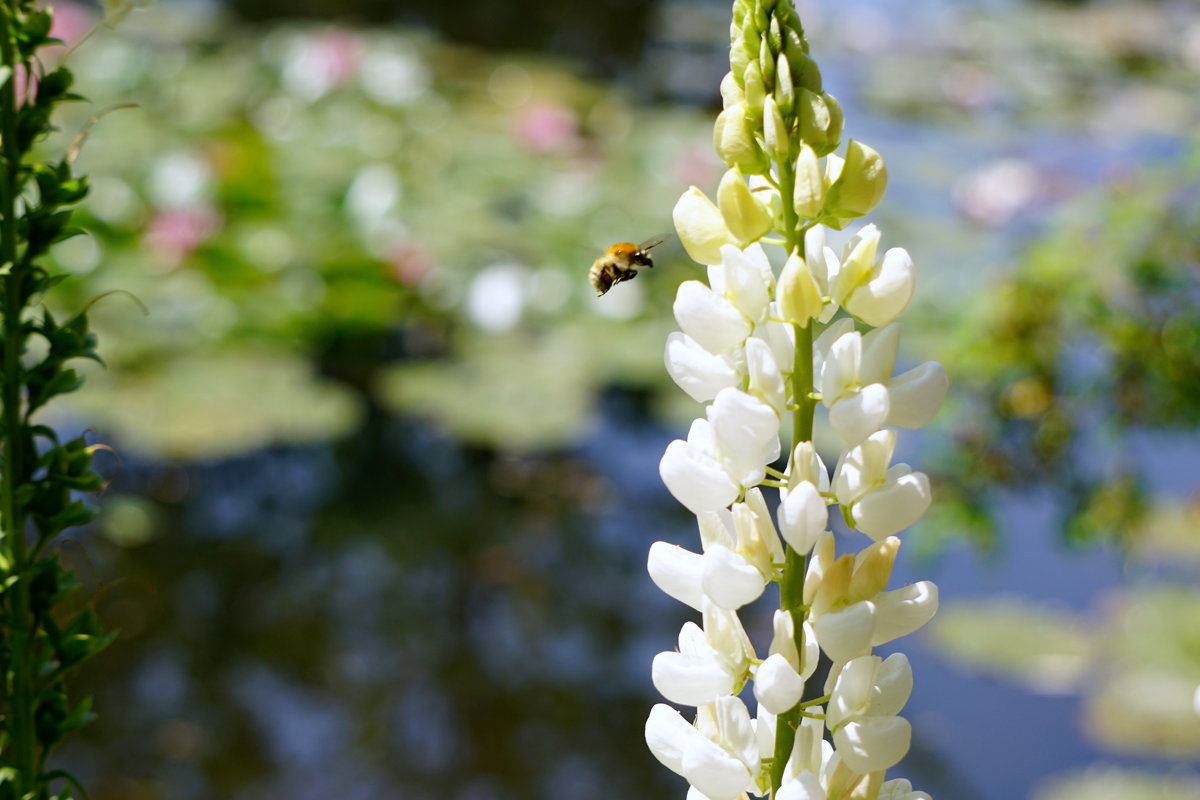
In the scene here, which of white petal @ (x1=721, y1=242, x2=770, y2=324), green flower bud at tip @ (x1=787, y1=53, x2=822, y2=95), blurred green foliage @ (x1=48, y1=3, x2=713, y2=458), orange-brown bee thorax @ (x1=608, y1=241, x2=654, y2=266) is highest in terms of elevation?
blurred green foliage @ (x1=48, y1=3, x2=713, y2=458)

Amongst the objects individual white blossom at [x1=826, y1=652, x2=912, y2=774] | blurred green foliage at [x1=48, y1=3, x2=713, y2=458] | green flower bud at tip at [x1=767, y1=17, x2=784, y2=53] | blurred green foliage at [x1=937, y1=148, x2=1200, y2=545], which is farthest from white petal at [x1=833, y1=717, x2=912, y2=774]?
blurred green foliage at [x1=48, y1=3, x2=713, y2=458]

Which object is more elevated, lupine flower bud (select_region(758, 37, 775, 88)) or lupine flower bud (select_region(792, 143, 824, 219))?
lupine flower bud (select_region(758, 37, 775, 88))

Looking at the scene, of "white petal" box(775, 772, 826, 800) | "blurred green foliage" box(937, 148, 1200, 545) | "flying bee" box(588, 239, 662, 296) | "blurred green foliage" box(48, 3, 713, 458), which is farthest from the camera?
"blurred green foliage" box(48, 3, 713, 458)

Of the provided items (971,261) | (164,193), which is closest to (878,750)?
(164,193)

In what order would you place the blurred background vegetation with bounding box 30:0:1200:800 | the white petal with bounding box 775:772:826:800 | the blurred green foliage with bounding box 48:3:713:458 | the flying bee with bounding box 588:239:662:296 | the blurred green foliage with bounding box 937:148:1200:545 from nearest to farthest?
the white petal with bounding box 775:772:826:800 < the flying bee with bounding box 588:239:662:296 < the blurred green foliage with bounding box 937:148:1200:545 < the blurred background vegetation with bounding box 30:0:1200:800 < the blurred green foliage with bounding box 48:3:713:458

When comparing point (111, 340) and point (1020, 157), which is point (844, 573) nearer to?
point (111, 340)

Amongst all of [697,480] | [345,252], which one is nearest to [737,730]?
[697,480]

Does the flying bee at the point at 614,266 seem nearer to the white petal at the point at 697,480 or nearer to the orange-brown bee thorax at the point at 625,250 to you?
the orange-brown bee thorax at the point at 625,250

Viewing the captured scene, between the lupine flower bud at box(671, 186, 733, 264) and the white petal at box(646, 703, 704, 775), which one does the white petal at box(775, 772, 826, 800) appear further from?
the lupine flower bud at box(671, 186, 733, 264)

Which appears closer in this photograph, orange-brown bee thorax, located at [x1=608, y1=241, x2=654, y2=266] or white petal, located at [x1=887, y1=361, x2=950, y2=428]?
white petal, located at [x1=887, y1=361, x2=950, y2=428]
